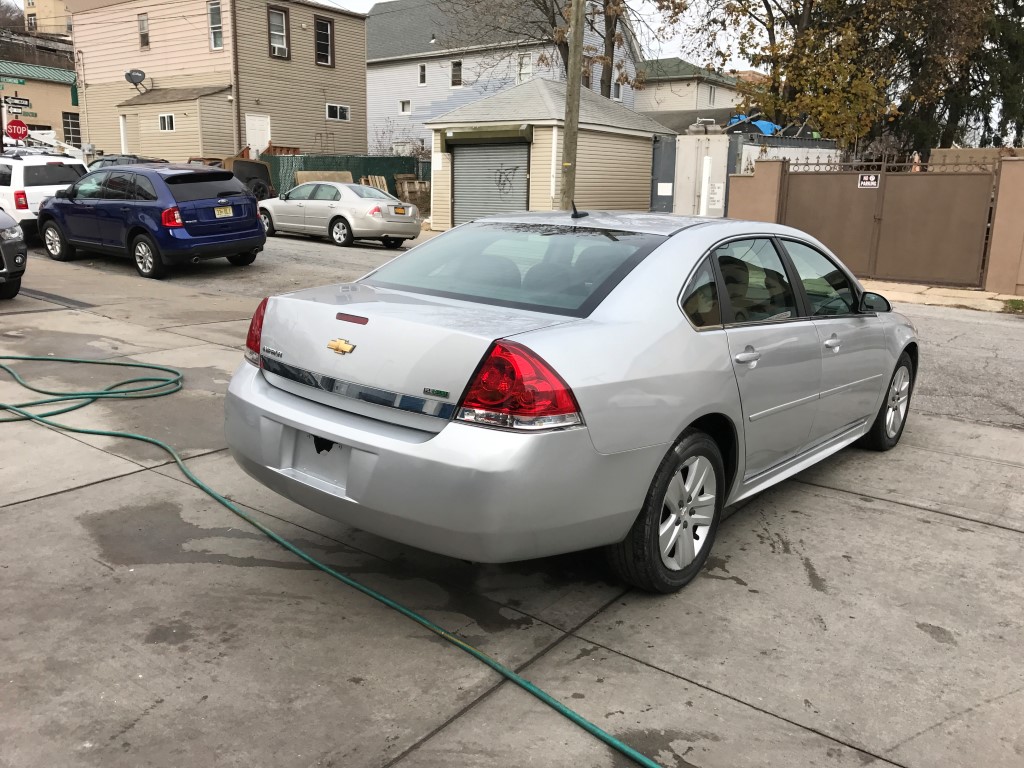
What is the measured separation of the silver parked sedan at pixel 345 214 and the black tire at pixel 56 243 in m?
5.79

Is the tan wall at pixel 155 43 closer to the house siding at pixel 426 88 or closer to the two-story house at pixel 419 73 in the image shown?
the two-story house at pixel 419 73

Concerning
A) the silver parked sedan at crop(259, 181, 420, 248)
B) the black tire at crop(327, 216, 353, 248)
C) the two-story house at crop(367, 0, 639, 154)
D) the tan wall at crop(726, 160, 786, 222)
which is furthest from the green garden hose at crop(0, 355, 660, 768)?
the two-story house at crop(367, 0, 639, 154)

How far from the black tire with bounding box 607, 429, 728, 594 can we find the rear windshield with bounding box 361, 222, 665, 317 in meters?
0.71

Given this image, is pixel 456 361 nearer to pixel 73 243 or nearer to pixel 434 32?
pixel 73 243

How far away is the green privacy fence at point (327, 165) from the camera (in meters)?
29.5

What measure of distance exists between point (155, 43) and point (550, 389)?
35546 mm

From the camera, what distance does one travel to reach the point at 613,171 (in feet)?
84.7

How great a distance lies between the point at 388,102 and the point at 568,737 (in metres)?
48.9

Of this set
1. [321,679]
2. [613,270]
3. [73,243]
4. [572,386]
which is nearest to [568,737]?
[321,679]

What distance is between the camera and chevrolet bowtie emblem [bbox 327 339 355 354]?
3.40m

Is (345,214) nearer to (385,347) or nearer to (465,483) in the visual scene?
(385,347)

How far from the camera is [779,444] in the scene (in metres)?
4.31

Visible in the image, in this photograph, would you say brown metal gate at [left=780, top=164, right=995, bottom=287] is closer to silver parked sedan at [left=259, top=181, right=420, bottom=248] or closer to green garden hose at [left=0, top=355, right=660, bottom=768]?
silver parked sedan at [left=259, top=181, right=420, bottom=248]

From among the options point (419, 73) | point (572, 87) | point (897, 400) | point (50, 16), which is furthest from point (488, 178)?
point (50, 16)
